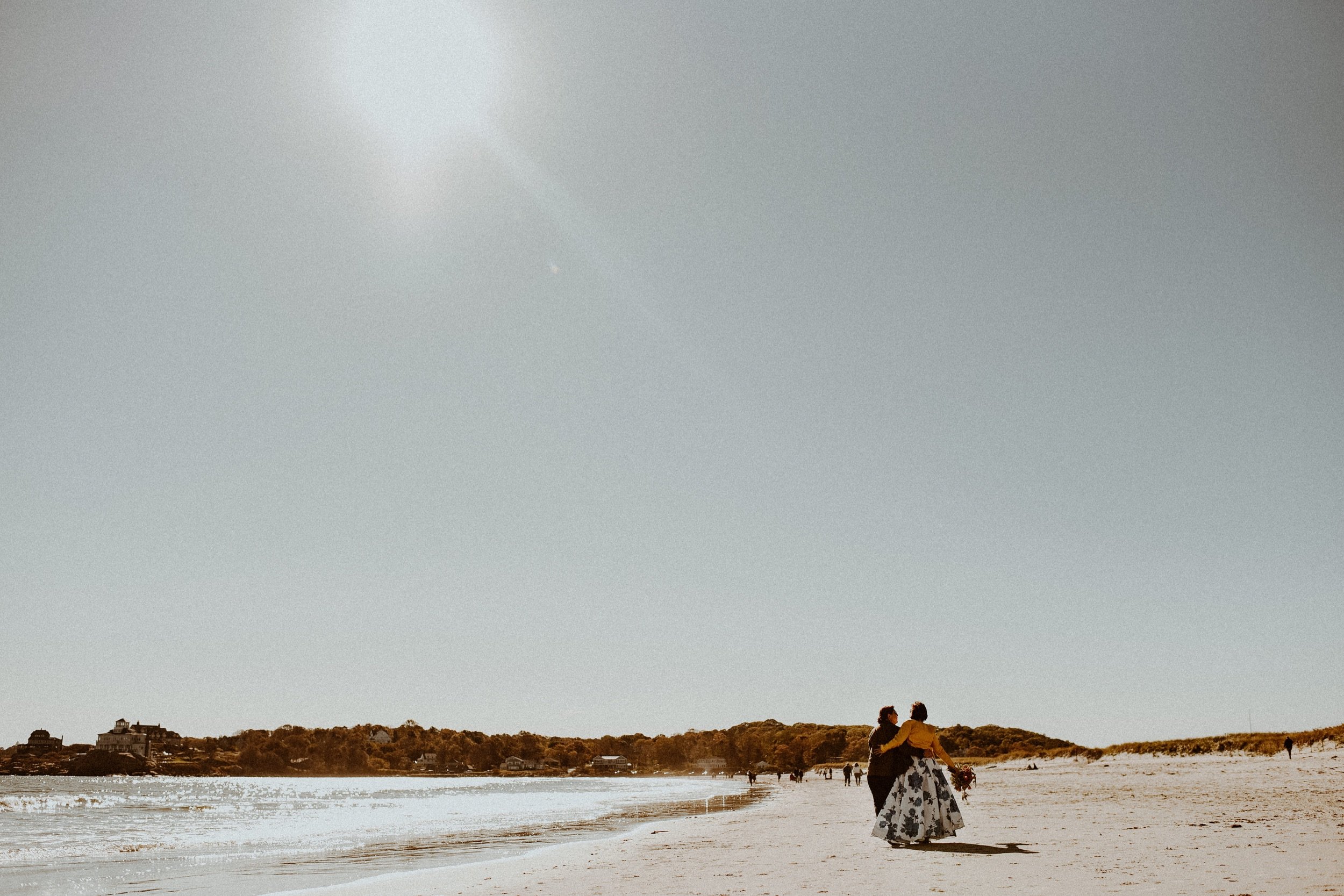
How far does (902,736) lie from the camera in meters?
12.5

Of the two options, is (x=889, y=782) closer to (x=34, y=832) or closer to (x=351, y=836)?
(x=351, y=836)

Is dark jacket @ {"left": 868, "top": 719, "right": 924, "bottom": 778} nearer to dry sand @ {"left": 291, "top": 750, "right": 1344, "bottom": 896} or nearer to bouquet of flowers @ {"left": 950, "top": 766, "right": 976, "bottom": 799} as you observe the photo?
bouquet of flowers @ {"left": 950, "top": 766, "right": 976, "bottom": 799}

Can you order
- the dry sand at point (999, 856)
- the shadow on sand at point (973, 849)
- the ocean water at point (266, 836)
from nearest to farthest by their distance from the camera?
the dry sand at point (999, 856) < the shadow on sand at point (973, 849) < the ocean water at point (266, 836)

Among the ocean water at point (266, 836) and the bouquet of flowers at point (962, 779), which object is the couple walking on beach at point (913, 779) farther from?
the ocean water at point (266, 836)

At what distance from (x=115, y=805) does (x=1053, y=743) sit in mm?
159815

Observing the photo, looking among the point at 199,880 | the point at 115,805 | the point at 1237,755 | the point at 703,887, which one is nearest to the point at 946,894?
the point at 703,887

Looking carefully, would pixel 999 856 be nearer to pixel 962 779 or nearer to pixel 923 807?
pixel 923 807

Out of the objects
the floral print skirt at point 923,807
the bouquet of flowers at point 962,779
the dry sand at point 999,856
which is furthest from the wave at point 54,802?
the bouquet of flowers at point 962,779

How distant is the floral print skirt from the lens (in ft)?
41.3

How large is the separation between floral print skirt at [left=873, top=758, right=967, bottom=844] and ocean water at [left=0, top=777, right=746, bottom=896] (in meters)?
12.9

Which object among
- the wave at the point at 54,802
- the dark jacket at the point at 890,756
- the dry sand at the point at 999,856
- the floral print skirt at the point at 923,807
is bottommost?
the wave at the point at 54,802

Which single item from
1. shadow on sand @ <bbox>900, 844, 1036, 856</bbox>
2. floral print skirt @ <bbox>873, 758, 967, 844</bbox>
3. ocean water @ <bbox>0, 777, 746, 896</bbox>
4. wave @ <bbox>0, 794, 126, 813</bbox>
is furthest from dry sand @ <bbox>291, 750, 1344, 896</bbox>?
wave @ <bbox>0, 794, 126, 813</bbox>

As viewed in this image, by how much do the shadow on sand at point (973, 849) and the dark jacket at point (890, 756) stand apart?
1084 millimetres

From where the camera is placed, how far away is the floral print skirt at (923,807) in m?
12.6
